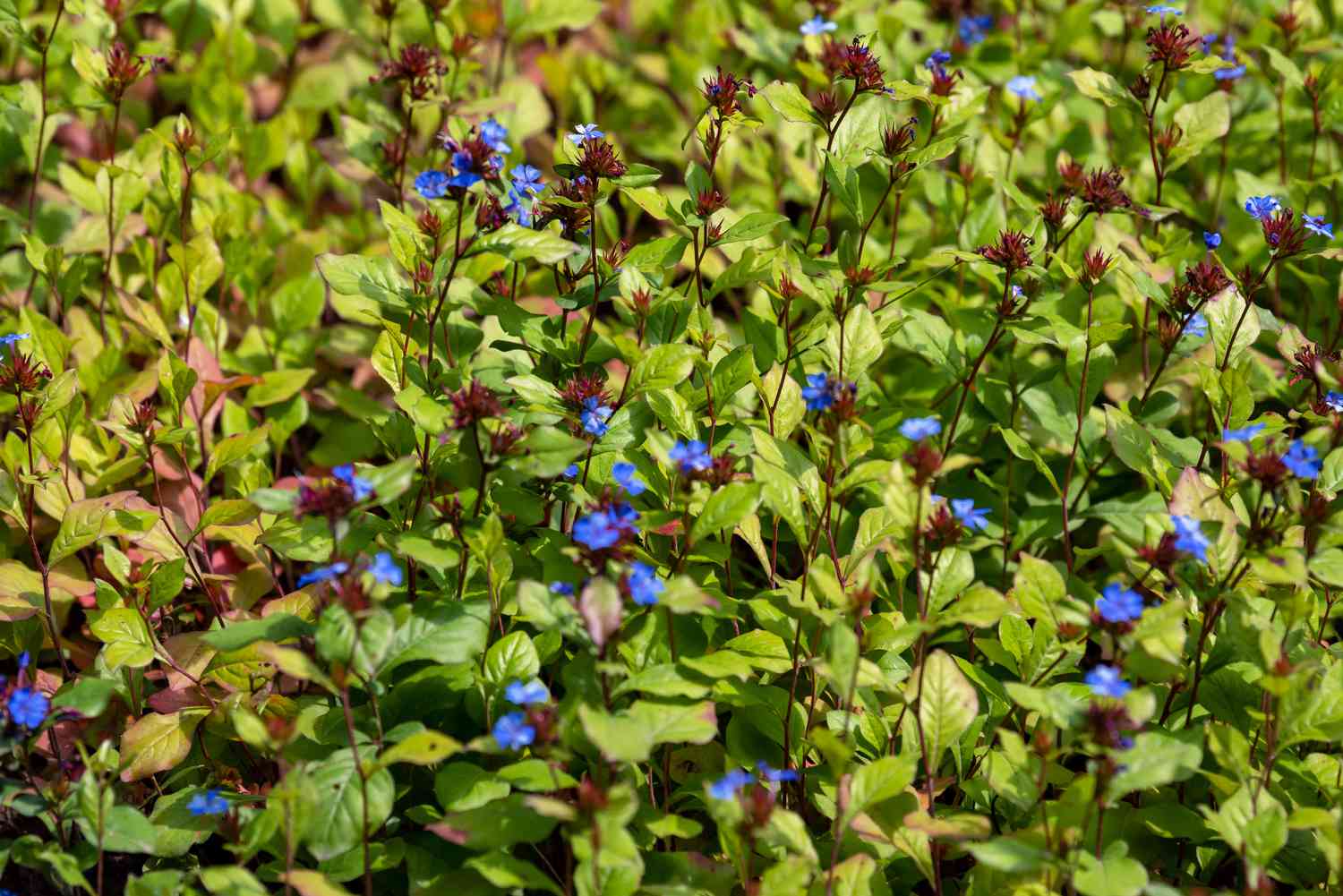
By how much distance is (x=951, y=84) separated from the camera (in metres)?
3.03

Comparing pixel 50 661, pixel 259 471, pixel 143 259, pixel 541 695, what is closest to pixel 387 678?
pixel 541 695

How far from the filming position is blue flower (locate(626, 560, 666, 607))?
2037mm

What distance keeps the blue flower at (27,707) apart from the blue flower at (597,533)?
0.94 meters

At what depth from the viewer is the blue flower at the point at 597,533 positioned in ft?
6.72

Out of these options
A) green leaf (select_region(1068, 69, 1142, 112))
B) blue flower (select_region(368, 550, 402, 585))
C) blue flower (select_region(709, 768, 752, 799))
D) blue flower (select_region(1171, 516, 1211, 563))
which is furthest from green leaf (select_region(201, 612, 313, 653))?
green leaf (select_region(1068, 69, 1142, 112))

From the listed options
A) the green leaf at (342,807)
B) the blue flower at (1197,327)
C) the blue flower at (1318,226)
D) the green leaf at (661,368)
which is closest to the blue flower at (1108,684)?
the green leaf at (661,368)

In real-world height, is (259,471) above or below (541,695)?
above

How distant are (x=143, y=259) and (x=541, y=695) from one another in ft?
7.33

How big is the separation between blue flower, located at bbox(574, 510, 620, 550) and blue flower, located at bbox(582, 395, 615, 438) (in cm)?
34

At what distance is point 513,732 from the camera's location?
1994 mm

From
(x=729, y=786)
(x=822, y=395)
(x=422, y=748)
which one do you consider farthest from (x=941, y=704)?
(x=422, y=748)

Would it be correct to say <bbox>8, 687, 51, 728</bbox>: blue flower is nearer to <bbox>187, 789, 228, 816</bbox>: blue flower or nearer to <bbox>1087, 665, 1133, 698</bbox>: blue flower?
<bbox>187, 789, 228, 816</bbox>: blue flower

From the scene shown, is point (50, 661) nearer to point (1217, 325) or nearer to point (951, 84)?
point (951, 84)

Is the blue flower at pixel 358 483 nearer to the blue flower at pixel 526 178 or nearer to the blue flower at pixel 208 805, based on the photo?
the blue flower at pixel 208 805
